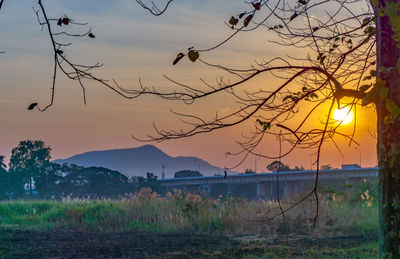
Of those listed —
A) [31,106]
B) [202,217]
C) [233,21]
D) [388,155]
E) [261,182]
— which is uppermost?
[233,21]

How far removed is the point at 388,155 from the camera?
6.62 metres

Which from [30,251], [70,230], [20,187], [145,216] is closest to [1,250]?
[30,251]

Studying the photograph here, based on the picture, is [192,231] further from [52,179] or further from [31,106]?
[52,179]

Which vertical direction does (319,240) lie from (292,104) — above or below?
below

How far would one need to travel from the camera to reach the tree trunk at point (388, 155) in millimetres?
6555

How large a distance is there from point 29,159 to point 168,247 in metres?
52.4

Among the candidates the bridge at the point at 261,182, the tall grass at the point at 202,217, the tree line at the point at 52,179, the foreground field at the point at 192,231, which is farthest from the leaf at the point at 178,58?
the bridge at the point at 261,182

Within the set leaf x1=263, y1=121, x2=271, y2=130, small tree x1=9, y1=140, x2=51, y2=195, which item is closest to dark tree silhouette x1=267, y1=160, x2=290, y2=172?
leaf x1=263, y1=121, x2=271, y2=130

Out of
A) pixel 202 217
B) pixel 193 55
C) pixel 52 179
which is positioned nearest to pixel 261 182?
pixel 52 179

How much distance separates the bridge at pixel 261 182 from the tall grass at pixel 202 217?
54.7 meters

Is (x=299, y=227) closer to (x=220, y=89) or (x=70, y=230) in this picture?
(x=70, y=230)

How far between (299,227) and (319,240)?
2123 mm

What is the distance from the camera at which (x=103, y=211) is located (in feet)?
66.5

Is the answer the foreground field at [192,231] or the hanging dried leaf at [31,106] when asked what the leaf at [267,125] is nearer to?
the hanging dried leaf at [31,106]
